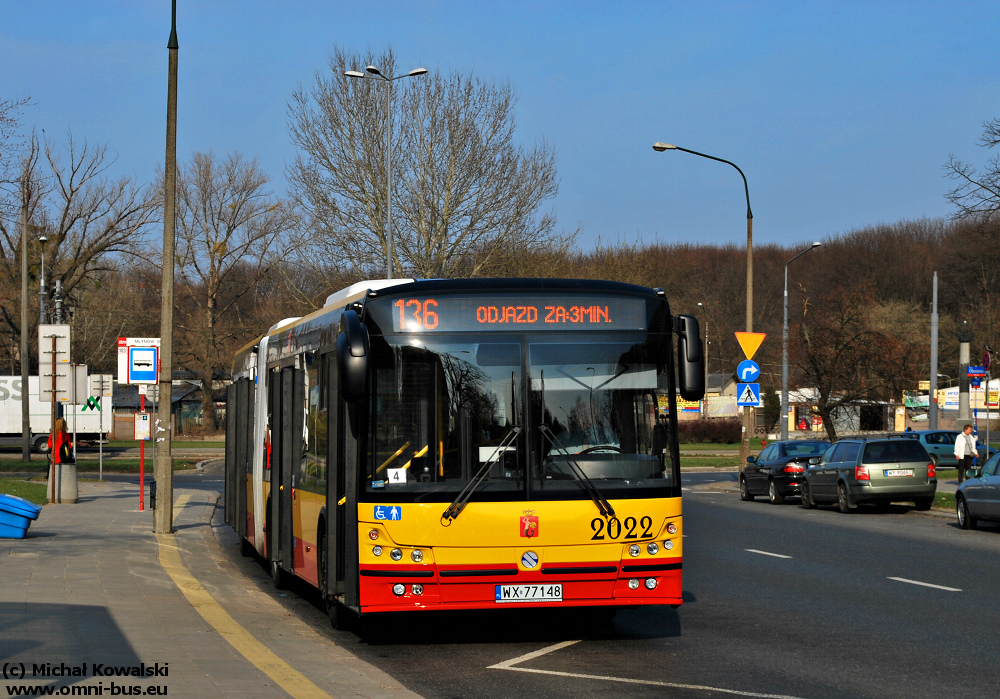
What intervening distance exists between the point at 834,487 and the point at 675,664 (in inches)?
739

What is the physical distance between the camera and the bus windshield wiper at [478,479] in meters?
9.05

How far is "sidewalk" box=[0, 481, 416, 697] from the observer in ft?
24.4

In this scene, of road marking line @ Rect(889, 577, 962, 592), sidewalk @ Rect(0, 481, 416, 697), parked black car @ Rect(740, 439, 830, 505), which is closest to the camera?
sidewalk @ Rect(0, 481, 416, 697)

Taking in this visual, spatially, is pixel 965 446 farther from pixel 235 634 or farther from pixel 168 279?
pixel 235 634

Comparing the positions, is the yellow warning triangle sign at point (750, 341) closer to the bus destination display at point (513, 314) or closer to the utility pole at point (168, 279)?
the utility pole at point (168, 279)

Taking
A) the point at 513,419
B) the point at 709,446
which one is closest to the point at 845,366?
the point at 709,446

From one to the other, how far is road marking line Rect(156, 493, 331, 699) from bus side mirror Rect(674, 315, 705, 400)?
353cm

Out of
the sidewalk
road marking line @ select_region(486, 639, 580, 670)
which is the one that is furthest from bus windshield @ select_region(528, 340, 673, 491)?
the sidewalk

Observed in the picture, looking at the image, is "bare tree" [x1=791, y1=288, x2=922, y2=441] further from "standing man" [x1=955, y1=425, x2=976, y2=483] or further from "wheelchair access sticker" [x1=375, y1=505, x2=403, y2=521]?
"wheelchair access sticker" [x1=375, y1=505, x2=403, y2=521]

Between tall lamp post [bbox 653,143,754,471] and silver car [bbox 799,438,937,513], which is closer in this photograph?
silver car [bbox 799,438,937,513]

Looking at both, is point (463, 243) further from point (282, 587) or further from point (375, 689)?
point (375, 689)

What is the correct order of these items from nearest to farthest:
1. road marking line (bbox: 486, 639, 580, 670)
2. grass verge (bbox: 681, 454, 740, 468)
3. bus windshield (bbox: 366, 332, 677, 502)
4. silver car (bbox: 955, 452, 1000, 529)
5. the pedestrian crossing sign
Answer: road marking line (bbox: 486, 639, 580, 670), bus windshield (bbox: 366, 332, 677, 502), silver car (bbox: 955, 452, 1000, 529), the pedestrian crossing sign, grass verge (bbox: 681, 454, 740, 468)

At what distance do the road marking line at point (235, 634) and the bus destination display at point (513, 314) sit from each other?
102 inches

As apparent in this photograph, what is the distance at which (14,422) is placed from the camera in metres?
54.8
